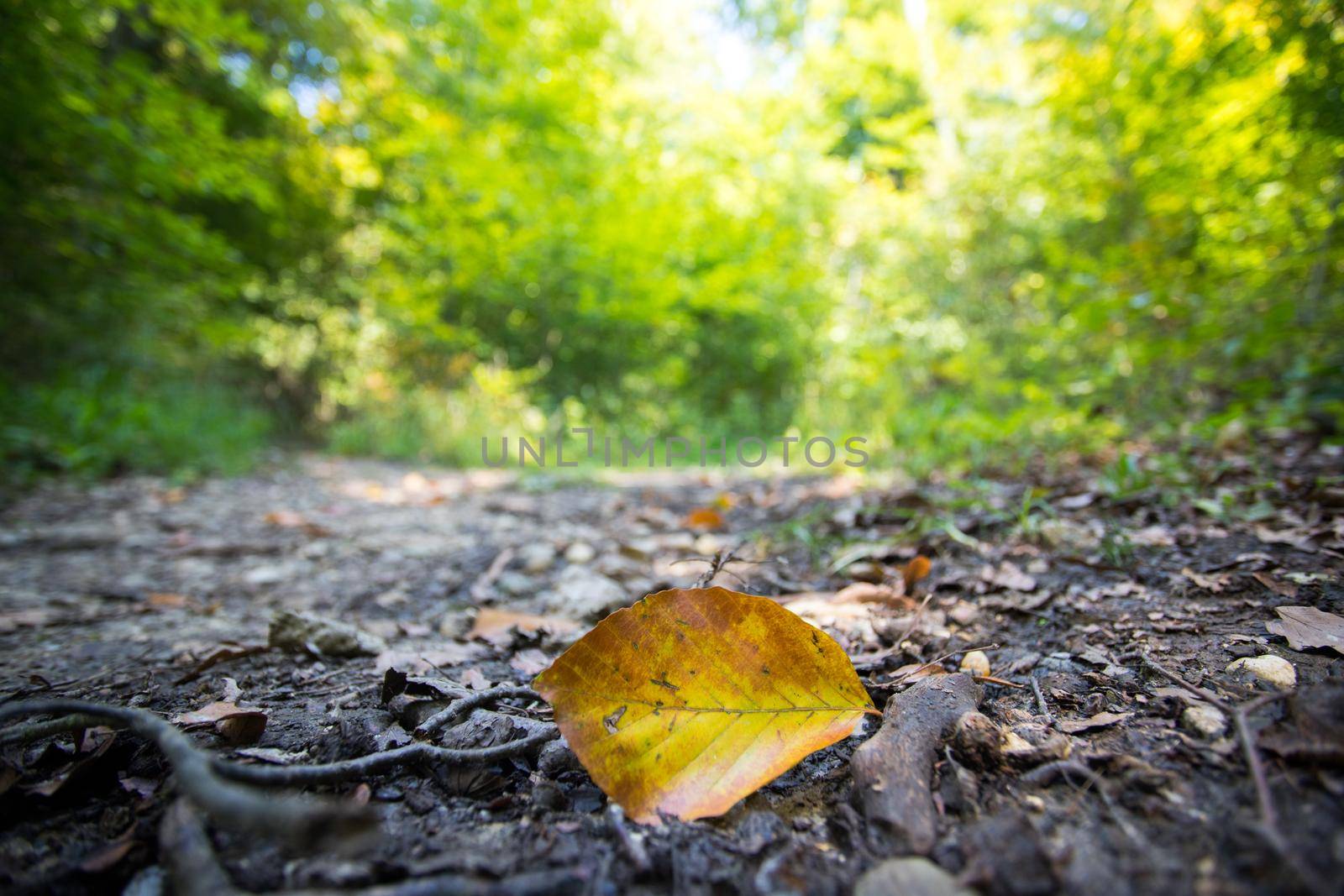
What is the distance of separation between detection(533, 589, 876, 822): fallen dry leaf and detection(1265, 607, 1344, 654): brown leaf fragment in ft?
1.99

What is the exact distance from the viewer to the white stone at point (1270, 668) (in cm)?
70

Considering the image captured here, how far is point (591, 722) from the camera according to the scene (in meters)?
0.64

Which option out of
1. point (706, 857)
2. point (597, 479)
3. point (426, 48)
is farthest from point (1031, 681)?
point (426, 48)

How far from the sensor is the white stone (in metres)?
0.70

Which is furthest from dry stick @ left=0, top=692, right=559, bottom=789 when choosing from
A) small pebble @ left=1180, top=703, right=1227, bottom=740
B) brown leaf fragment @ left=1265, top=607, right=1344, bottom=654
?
brown leaf fragment @ left=1265, top=607, right=1344, bottom=654

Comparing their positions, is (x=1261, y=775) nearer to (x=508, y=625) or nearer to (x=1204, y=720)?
(x=1204, y=720)

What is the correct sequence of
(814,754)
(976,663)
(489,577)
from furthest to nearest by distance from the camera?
(489,577), (976,663), (814,754)

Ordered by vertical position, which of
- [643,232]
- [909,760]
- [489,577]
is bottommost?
[489,577]

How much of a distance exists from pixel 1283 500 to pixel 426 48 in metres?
9.29

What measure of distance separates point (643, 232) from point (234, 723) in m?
7.18

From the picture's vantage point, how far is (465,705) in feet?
2.64

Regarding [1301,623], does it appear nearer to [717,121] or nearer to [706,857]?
[706,857]

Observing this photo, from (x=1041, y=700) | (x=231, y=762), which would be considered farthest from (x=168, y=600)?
(x=1041, y=700)

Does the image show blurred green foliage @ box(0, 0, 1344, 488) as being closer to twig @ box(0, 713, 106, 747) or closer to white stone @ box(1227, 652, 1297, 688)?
white stone @ box(1227, 652, 1297, 688)
